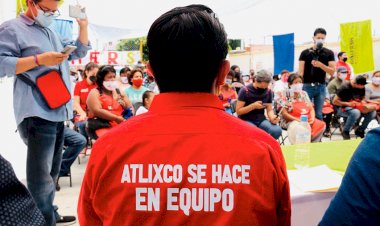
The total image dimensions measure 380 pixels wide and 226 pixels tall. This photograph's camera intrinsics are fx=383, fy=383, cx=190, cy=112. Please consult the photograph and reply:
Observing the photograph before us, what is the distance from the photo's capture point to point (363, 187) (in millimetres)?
721

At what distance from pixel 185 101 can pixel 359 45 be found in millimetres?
5949

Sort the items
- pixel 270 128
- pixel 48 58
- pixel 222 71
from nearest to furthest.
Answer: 1. pixel 222 71
2. pixel 48 58
3. pixel 270 128

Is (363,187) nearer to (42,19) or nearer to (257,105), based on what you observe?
(42,19)

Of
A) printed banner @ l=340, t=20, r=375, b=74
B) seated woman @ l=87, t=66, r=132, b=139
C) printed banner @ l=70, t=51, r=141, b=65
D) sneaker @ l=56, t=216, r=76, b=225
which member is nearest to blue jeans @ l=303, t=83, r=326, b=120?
printed banner @ l=340, t=20, r=375, b=74

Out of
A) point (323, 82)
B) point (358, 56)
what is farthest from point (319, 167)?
point (358, 56)

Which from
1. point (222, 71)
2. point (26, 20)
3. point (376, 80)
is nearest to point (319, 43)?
point (376, 80)

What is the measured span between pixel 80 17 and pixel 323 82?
13.4 feet

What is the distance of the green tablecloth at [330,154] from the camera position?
194 centimetres

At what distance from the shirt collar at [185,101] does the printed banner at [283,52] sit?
599 cm

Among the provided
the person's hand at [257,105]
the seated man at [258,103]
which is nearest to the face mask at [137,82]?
the seated man at [258,103]

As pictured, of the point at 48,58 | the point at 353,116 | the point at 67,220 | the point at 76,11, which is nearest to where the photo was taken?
the point at 48,58

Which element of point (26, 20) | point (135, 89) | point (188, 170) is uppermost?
point (26, 20)

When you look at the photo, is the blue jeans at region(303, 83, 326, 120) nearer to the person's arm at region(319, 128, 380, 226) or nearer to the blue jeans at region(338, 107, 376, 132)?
the blue jeans at region(338, 107, 376, 132)

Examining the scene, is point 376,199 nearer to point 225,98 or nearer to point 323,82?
point 323,82
